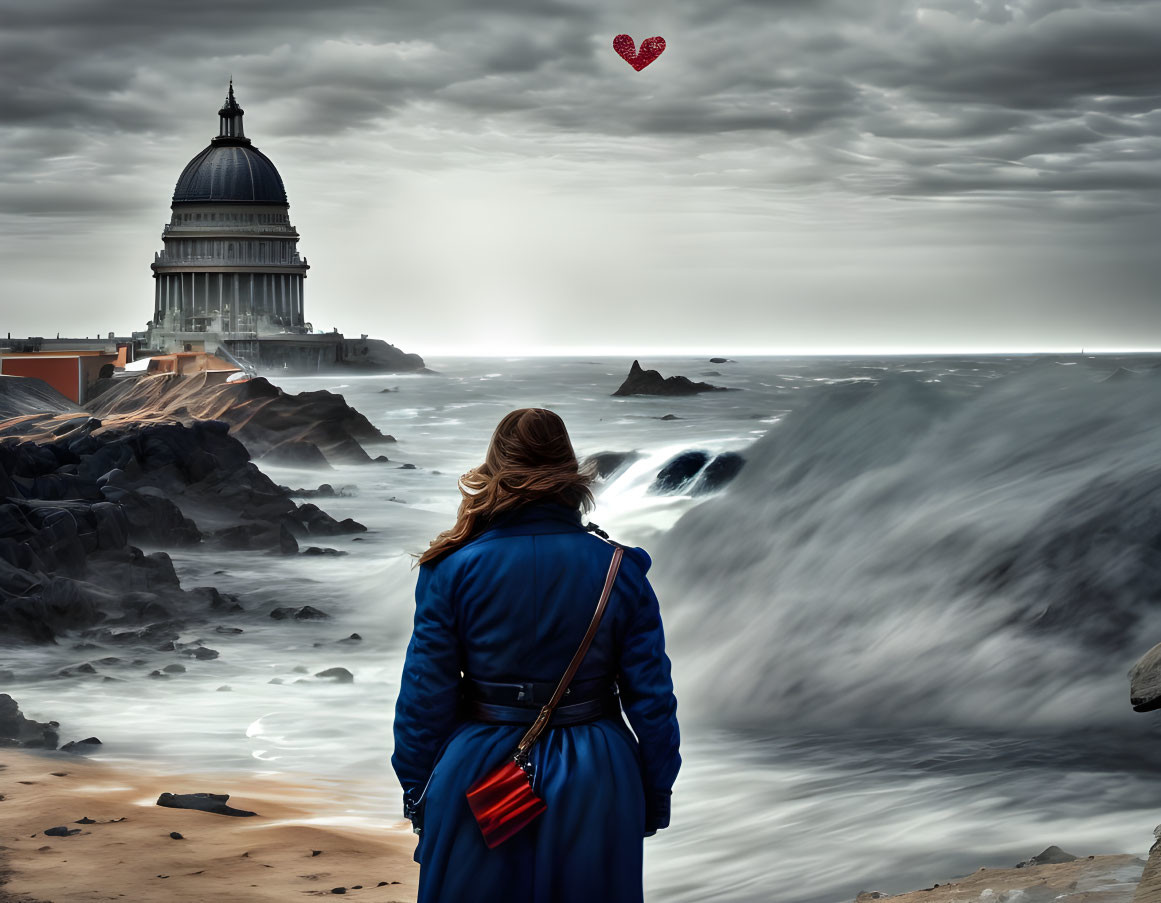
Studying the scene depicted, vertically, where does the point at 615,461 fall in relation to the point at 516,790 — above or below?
below

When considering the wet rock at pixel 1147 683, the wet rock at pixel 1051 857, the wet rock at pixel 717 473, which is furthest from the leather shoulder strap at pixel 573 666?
the wet rock at pixel 717 473

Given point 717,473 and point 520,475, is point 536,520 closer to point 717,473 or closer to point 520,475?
point 520,475

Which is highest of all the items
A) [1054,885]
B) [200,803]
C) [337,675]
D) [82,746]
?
[1054,885]

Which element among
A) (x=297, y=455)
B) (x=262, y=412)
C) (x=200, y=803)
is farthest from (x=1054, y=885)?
(x=262, y=412)

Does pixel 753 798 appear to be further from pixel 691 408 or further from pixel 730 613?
pixel 691 408

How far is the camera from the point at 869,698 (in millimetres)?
9938

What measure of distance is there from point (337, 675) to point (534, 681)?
1312 cm

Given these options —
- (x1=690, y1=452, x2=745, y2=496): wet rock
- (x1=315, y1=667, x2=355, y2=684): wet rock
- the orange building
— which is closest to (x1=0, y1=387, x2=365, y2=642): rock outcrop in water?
(x1=315, y1=667, x2=355, y2=684): wet rock

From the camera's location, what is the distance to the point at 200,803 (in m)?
8.69

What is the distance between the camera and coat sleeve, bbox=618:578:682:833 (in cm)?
334

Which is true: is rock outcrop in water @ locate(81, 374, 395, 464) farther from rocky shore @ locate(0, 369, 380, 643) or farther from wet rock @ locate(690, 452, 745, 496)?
wet rock @ locate(690, 452, 745, 496)

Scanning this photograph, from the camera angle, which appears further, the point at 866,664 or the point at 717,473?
the point at 717,473

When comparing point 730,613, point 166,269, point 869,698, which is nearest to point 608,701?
point 869,698

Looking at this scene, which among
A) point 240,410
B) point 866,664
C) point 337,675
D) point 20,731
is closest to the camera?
point 866,664
